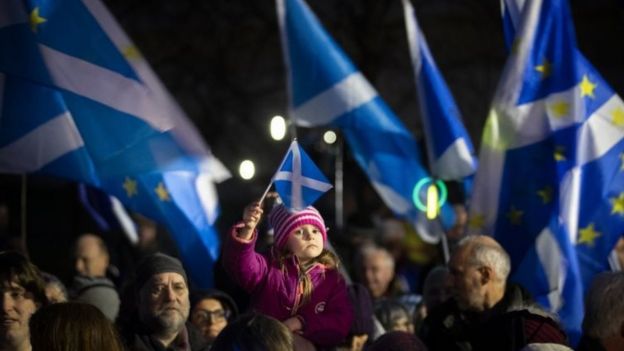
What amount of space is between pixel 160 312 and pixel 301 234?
722mm

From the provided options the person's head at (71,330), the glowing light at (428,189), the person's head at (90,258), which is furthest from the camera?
the glowing light at (428,189)

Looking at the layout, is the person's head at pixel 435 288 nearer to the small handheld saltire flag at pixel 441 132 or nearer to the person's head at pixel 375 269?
the person's head at pixel 375 269

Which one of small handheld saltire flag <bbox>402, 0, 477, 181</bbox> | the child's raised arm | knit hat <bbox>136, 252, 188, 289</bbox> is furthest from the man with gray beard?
small handheld saltire flag <bbox>402, 0, 477, 181</bbox>

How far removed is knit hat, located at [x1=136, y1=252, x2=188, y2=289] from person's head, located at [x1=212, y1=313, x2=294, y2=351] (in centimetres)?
144

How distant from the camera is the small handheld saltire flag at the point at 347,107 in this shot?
1086 centimetres

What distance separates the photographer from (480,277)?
755 centimetres

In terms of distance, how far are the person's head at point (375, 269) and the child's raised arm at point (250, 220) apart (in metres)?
3.67

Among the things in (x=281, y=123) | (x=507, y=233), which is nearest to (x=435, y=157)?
(x=507, y=233)

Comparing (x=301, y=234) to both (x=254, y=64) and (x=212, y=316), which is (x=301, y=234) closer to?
(x=212, y=316)

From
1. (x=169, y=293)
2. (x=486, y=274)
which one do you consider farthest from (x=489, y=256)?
(x=169, y=293)

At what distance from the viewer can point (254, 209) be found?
650 cm

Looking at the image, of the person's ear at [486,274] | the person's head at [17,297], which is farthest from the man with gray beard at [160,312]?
the person's ear at [486,274]

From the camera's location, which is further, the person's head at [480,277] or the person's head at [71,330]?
the person's head at [480,277]

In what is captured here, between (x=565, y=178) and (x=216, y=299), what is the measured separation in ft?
7.85
